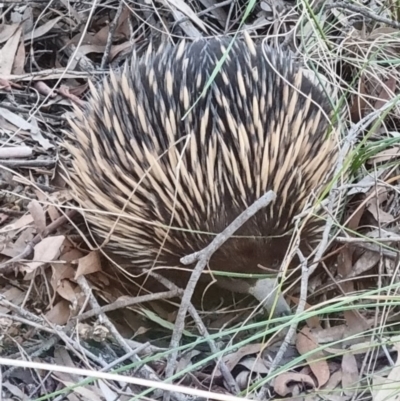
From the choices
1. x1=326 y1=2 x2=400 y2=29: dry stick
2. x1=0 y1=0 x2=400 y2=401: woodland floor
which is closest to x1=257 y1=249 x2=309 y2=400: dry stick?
x1=0 y1=0 x2=400 y2=401: woodland floor

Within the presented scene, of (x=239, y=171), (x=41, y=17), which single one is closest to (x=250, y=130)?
(x=239, y=171)

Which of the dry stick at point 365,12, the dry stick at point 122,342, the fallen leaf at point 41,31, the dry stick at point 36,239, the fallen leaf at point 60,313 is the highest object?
the dry stick at point 365,12

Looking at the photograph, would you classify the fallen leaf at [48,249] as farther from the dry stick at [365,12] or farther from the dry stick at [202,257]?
the dry stick at [365,12]

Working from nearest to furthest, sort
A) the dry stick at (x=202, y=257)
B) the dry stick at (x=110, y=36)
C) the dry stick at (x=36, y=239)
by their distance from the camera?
1. the dry stick at (x=202, y=257)
2. the dry stick at (x=36, y=239)
3. the dry stick at (x=110, y=36)

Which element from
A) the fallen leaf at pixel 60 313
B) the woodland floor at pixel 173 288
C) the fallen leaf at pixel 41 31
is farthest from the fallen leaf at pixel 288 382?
the fallen leaf at pixel 41 31

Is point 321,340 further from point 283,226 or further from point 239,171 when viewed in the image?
point 239,171
